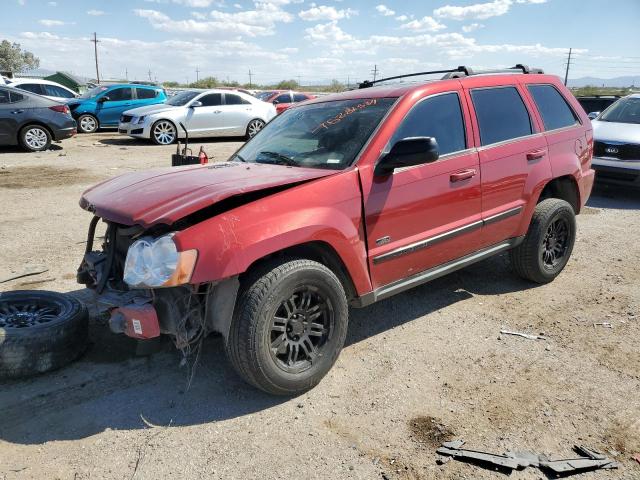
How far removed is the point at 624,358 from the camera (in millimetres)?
3715

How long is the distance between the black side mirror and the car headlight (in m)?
1.42

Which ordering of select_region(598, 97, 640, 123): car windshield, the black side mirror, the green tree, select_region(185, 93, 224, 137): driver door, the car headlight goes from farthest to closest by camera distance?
the green tree
select_region(185, 93, 224, 137): driver door
select_region(598, 97, 640, 123): car windshield
the black side mirror
the car headlight

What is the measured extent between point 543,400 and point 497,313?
4.30 feet

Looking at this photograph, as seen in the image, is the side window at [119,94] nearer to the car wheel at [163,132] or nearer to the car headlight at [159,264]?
the car wheel at [163,132]

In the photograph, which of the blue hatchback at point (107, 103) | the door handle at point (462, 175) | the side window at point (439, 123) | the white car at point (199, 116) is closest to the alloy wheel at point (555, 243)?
the door handle at point (462, 175)

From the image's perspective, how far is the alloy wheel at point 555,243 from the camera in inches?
197

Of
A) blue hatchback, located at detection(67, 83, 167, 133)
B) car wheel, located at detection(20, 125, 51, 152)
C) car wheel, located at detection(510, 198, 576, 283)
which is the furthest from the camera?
blue hatchback, located at detection(67, 83, 167, 133)

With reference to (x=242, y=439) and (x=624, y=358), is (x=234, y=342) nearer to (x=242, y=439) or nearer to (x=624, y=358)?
(x=242, y=439)

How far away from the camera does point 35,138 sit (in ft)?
42.9

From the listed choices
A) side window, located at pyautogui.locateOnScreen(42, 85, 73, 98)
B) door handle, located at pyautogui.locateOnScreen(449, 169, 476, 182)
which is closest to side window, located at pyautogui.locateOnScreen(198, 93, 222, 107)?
side window, located at pyautogui.locateOnScreen(42, 85, 73, 98)

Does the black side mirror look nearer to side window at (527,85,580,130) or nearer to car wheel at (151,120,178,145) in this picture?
side window at (527,85,580,130)

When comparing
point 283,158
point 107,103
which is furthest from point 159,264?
point 107,103

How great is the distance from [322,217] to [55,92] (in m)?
17.5

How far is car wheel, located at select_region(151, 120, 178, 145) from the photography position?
14959mm
